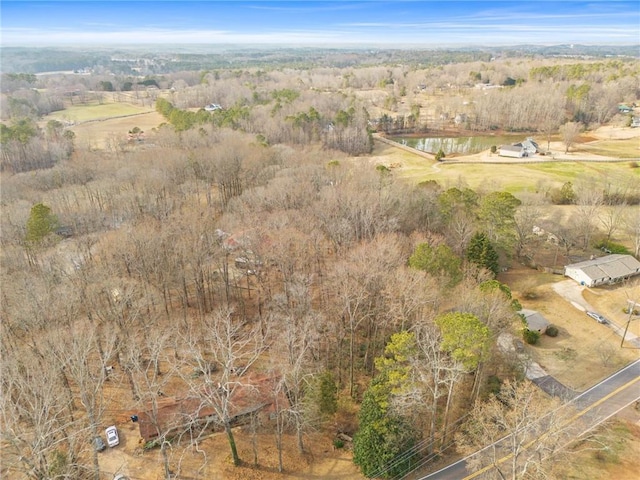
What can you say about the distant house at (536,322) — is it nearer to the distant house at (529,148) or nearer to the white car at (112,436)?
the white car at (112,436)

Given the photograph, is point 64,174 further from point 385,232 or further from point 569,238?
point 569,238

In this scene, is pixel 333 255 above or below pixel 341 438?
above

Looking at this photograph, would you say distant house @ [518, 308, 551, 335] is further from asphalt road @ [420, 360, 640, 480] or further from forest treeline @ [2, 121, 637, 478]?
asphalt road @ [420, 360, 640, 480]

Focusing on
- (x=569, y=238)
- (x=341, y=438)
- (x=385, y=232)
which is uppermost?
(x=385, y=232)

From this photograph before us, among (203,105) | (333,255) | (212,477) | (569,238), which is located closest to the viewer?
(212,477)

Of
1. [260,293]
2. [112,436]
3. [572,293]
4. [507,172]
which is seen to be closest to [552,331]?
[572,293]

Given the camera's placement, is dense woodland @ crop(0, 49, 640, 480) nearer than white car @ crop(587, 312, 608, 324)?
Yes

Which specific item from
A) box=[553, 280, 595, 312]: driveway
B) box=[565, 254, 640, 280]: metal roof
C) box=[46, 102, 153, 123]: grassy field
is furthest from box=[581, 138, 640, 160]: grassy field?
box=[46, 102, 153, 123]: grassy field

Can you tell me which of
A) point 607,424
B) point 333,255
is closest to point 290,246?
point 333,255
